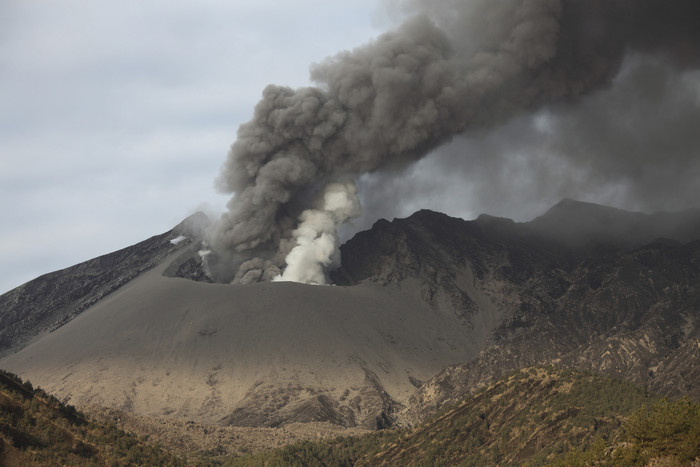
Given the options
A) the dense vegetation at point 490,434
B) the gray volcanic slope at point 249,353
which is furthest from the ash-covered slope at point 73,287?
the dense vegetation at point 490,434

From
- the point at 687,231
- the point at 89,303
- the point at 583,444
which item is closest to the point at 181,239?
the point at 89,303

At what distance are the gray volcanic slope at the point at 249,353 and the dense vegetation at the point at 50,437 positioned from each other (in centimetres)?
5225

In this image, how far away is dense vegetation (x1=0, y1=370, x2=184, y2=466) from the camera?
2971cm

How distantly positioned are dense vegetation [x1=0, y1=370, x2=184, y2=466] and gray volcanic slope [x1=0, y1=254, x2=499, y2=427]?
52.2 metres

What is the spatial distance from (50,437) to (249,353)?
243 feet

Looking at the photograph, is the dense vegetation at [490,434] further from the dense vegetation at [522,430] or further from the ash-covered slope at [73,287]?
the ash-covered slope at [73,287]

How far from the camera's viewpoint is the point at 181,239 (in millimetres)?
155500

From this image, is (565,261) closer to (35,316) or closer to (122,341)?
(122,341)

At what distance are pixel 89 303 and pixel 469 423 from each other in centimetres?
9657

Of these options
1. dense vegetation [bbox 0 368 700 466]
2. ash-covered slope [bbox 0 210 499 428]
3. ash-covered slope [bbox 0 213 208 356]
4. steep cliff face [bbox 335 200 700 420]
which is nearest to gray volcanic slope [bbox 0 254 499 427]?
ash-covered slope [bbox 0 210 499 428]

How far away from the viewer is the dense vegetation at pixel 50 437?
29.7 m

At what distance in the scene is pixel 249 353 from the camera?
106125 mm

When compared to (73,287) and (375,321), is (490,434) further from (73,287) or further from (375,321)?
(73,287)

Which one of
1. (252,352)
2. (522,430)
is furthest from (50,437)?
(252,352)
